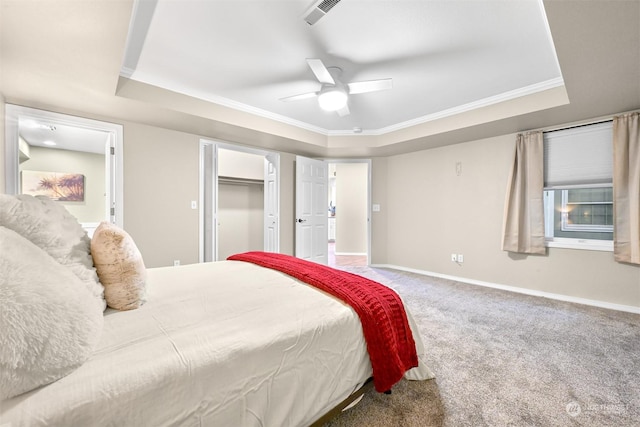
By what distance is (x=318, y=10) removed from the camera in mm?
1821

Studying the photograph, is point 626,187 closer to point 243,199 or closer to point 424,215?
point 424,215

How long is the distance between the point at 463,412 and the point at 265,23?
283cm

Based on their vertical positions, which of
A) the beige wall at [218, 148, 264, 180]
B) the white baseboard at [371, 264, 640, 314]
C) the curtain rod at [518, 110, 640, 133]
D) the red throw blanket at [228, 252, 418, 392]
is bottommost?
the white baseboard at [371, 264, 640, 314]

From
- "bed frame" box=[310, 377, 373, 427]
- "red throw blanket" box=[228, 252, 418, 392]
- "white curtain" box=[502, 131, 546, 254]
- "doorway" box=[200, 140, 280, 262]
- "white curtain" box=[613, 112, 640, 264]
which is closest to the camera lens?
"bed frame" box=[310, 377, 373, 427]

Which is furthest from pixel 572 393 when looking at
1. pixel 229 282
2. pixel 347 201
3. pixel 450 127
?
pixel 347 201

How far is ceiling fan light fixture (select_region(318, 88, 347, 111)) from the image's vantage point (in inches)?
105

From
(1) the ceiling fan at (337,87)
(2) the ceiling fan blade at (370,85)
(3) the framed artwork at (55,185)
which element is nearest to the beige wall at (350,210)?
(1) the ceiling fan at (337,87)

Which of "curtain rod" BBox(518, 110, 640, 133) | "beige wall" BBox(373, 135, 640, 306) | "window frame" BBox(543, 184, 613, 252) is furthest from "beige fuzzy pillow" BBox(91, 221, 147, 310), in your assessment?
"curtain rod" BBox(518, 110, 640, 133)

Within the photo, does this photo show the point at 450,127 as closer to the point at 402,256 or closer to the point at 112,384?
the point at 402,256

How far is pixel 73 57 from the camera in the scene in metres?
2.05

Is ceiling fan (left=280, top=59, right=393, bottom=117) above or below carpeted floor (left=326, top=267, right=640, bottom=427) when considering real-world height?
Result: above

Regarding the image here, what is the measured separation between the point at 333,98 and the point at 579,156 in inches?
122

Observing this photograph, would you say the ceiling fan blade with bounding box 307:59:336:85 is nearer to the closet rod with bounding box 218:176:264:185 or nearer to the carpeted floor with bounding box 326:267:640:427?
the carpeted floor with bounding box 326:267:640:427

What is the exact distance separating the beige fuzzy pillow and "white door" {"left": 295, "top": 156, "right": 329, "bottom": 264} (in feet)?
11.4
